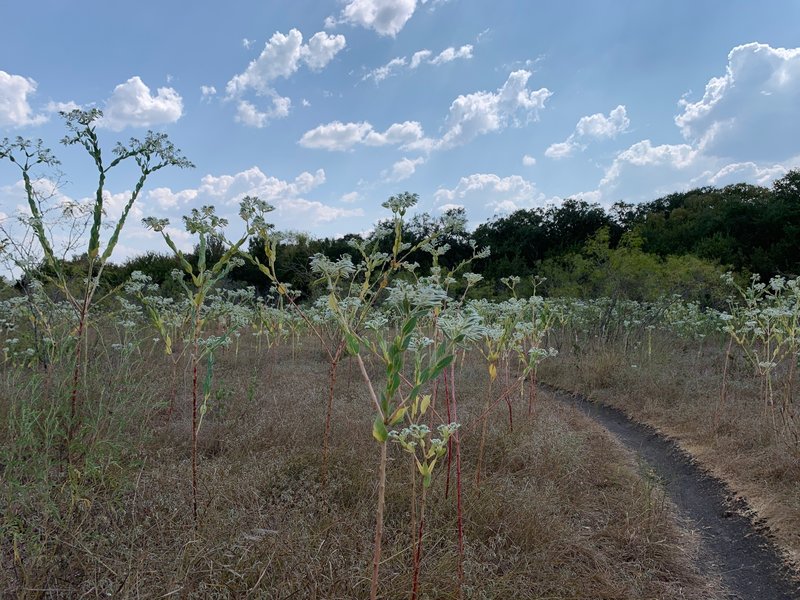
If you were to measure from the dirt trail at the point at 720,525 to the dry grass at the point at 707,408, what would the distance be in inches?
5.6

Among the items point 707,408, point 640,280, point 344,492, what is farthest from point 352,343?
point 640,280

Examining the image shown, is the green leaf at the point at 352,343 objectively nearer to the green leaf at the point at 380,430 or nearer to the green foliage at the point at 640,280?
the green leaf at the point at 380,430

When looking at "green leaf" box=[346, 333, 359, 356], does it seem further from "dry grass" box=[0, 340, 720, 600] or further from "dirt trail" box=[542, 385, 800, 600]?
"dirt trail" box=[542, 385, 800, 600]

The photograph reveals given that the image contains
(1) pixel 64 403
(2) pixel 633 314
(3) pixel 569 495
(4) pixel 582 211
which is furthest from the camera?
(4) pixel 582 211

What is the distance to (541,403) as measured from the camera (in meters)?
7.35

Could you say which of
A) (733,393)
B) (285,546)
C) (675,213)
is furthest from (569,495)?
(675,213)

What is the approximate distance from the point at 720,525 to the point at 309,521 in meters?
3.64

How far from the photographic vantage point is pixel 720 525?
14.3 feet

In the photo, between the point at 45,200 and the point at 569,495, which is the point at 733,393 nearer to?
the point at 569,495

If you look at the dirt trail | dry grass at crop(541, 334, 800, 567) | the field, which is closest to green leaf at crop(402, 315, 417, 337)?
the field

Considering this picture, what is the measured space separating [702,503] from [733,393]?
Answer: 3.32m

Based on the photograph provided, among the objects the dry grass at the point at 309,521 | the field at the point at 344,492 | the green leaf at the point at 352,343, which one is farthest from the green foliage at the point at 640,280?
the green leaf at the point at 352,343

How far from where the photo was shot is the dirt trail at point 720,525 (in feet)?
11.5

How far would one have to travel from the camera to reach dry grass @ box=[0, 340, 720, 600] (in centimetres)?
231
